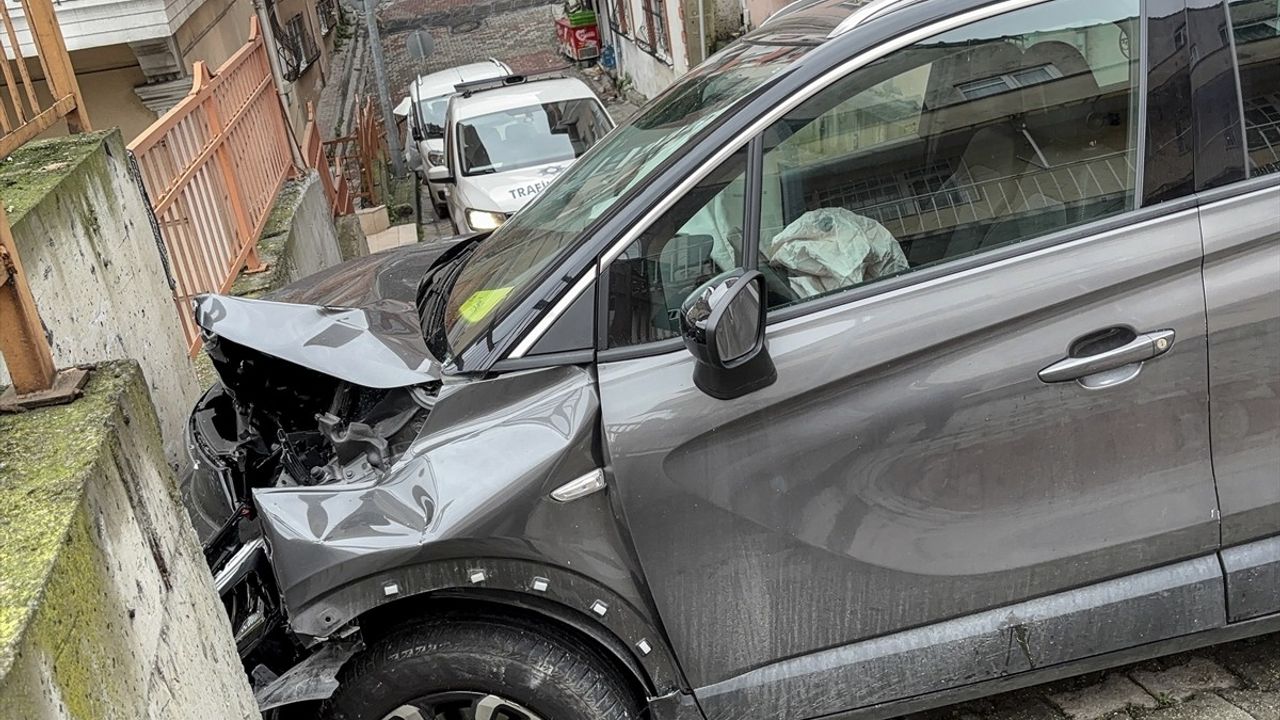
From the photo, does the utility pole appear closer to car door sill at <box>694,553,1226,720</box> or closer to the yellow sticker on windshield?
the yellow sticker on windshield

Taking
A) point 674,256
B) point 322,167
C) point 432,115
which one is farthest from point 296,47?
point 674,256

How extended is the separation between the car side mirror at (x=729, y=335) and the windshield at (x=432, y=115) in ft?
44.2

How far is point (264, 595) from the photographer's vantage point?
2.66 meters

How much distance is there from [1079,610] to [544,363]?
1.39 m

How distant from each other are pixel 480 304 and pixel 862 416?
100 cm

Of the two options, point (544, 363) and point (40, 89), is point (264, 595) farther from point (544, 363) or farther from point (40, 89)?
point (40, 89)

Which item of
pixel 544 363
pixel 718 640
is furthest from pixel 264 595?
pixel 718 640

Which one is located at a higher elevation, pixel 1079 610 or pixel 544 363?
pixel 544 363

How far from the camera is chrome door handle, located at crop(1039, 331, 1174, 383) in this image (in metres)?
2.31

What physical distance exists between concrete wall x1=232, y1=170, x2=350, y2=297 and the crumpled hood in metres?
3.19

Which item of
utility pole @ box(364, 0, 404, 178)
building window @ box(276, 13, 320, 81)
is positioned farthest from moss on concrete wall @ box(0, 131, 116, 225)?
building window @ box(276, 13, 320, 81)

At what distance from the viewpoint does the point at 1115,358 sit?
7.57 feet

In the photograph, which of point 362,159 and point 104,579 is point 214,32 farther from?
point 104,579

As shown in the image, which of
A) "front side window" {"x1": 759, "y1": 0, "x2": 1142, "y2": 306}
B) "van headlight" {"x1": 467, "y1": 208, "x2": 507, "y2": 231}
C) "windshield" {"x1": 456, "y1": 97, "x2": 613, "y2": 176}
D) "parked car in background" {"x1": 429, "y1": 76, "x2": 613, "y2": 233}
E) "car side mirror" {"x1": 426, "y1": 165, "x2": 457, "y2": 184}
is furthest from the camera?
"car side mirror" {"x1": 426, "y1": 165, "x2": 457, "y2": 184}
